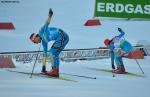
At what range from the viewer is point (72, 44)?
3262mm

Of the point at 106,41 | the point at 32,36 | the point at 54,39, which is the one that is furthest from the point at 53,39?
the point at 106,41

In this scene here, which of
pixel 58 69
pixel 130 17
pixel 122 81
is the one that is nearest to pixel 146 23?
pixel 130 17

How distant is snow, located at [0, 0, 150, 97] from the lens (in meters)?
2.80

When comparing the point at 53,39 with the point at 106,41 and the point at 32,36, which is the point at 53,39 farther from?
the point at 106,41

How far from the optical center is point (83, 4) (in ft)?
10.9

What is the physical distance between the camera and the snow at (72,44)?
2.80 metres

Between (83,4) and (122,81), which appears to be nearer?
(122,81)

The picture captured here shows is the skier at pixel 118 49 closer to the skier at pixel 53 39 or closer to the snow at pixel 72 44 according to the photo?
the snow at pixel 72 44

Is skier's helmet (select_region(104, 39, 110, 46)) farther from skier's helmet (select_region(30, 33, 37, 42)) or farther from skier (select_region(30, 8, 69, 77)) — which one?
skier's helmet (select_region(30, 33, 37, 42))

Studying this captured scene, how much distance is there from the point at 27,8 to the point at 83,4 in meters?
0.44

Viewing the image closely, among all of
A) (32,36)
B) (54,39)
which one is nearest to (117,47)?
(54,39)

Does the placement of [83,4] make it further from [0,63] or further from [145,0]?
[0,63]

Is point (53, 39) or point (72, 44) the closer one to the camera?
point (53, 39)

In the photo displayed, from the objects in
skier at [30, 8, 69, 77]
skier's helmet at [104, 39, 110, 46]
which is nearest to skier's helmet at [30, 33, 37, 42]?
skier at [30, 8, 69, 77]
